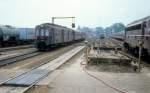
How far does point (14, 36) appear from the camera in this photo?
59.4 metres

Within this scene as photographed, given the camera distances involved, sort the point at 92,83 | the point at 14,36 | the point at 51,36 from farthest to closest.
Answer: the point at 14,36
the point at 51,36
the point at 92,83

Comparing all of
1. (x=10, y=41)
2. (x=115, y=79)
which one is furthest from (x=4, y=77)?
(x=10, y=41)

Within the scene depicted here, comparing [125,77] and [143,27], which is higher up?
[143,27]

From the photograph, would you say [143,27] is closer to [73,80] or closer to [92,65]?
[92,65]

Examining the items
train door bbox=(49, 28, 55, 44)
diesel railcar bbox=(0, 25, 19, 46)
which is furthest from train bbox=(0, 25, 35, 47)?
train door bbox=(49, 28, 55, 44)

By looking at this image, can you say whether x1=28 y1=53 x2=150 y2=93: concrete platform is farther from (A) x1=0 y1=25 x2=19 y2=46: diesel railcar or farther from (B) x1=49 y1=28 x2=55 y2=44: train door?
(A) x1=0 y1=25 x2=19 y2=46: diesel railcar

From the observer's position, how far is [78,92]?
12.7 m

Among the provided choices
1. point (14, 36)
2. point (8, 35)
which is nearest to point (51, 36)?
point (8, 35)

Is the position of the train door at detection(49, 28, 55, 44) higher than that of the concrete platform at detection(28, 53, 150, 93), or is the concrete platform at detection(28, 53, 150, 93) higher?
the train door at detection(49, 28, 55, 44)

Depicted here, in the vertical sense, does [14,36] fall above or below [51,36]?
below

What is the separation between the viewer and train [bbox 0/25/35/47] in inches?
2116

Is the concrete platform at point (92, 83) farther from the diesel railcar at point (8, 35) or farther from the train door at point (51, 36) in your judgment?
the diesel railcar at point (8, 35)

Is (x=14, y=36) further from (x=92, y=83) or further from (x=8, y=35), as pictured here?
(x=92, y=83)

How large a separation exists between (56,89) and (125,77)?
468 centimetres
